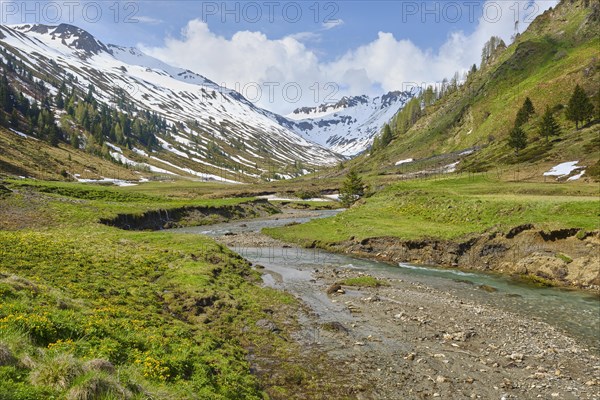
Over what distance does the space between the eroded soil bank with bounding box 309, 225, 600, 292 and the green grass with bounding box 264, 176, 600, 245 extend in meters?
1.26

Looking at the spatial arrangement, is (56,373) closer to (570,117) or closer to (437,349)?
(437,349)

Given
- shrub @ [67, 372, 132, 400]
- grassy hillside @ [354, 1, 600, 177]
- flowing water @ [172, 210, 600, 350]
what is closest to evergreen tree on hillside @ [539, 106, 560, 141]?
grassy hillside @ [354, 1, 600, 177]

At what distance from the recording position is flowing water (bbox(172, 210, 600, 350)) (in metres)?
26.1

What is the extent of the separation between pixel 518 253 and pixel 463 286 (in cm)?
1047

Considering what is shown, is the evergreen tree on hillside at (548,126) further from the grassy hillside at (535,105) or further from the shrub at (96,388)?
the shrub at (96,388)

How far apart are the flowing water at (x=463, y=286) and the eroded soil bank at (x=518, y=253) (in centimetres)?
237

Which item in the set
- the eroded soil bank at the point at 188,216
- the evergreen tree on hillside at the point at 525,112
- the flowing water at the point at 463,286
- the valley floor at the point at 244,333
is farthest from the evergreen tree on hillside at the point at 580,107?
the flowing water at the point at 463,286

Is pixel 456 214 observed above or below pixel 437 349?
above

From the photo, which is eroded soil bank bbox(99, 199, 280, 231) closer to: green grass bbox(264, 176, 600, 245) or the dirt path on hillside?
green grass bbox(264, 176, 600, 245)

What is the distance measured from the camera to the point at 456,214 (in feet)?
177

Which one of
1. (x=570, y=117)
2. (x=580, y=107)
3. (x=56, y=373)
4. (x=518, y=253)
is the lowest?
(x=518, y=253)

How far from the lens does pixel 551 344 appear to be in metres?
21.5

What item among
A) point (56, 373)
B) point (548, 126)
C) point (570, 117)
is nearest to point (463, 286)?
point (56, 373)

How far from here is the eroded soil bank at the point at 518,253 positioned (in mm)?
35000
